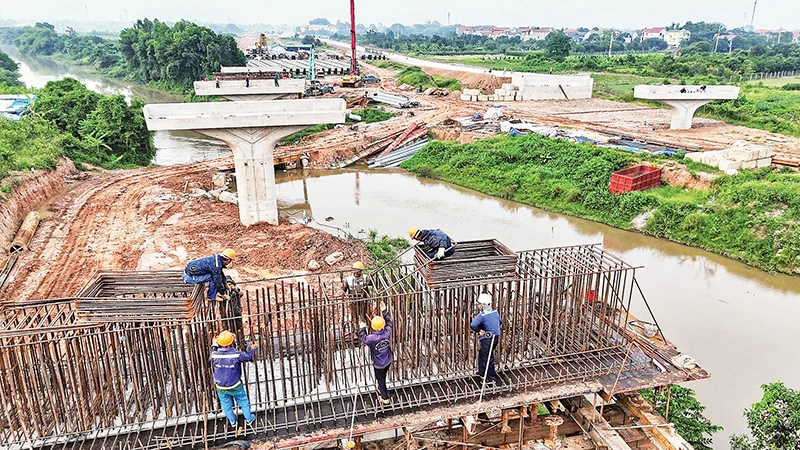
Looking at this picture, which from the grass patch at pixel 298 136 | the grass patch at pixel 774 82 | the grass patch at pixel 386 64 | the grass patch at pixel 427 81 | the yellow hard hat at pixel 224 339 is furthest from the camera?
the grass patch at pixel 386 64

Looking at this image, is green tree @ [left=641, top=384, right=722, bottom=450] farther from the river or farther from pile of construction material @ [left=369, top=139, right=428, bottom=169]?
pile of construction material @ [left=369, top=139, right=428, bottom=169]

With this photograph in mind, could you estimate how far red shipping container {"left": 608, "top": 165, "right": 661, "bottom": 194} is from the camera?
21.4 metres

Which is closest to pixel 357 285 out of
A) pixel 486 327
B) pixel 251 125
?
pixel 486 327

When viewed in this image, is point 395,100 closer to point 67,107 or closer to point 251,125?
point 67,107

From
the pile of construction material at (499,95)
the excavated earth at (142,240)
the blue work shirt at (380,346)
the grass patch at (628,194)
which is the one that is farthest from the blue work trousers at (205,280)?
the pile of construction material at (499,95)

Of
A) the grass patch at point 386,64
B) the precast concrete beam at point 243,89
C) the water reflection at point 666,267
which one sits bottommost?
the water reflection at point 666,267

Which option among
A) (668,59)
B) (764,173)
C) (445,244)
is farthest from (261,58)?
(445,244)

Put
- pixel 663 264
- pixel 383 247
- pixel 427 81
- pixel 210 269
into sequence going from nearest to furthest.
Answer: pixel 210 269
pixel 383 247
pixel 663 264
pixel 427 81

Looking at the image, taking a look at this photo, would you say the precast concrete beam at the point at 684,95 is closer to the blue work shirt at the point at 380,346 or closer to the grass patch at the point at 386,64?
the blue work shirt at the point at 380,346

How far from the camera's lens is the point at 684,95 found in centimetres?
2983

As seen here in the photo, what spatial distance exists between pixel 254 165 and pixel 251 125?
1.54 metres

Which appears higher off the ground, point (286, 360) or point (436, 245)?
point (436, 245)

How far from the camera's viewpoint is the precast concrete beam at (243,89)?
27484 mm

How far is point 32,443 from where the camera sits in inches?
232
